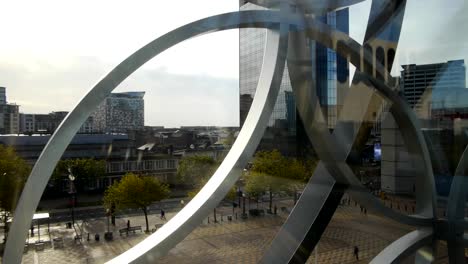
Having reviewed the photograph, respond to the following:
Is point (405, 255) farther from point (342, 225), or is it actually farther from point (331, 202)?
point (342, 225)

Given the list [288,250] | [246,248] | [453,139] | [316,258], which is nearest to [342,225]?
[316,258]

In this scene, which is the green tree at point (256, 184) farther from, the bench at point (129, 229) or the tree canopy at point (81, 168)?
the tree canopy at point (81, 168)

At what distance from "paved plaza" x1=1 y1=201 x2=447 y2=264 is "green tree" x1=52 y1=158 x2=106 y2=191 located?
1.76m

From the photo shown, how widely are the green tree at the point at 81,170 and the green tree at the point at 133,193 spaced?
1.27 meters

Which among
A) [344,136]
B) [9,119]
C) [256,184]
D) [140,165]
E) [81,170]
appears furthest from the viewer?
[140,165]

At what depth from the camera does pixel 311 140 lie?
2.21 metres

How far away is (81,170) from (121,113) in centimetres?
137

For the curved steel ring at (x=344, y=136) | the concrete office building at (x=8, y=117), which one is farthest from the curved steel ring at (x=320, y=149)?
the concrete office building at (x=8, y=117)

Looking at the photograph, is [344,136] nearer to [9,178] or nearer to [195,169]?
[195,169]

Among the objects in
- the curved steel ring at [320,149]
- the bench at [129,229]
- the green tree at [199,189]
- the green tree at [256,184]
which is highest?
the curved steel ring at [320,149]

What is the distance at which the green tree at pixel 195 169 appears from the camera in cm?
637

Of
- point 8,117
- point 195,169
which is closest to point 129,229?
point 195,169

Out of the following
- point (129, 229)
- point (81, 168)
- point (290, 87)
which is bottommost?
point (129, 229)

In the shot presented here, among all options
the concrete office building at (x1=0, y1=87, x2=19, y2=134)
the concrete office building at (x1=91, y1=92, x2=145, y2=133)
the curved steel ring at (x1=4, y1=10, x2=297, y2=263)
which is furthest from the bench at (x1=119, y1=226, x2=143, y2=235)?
the curved steel ring at (x1=4, y1=10, x2=297, y2=263)
